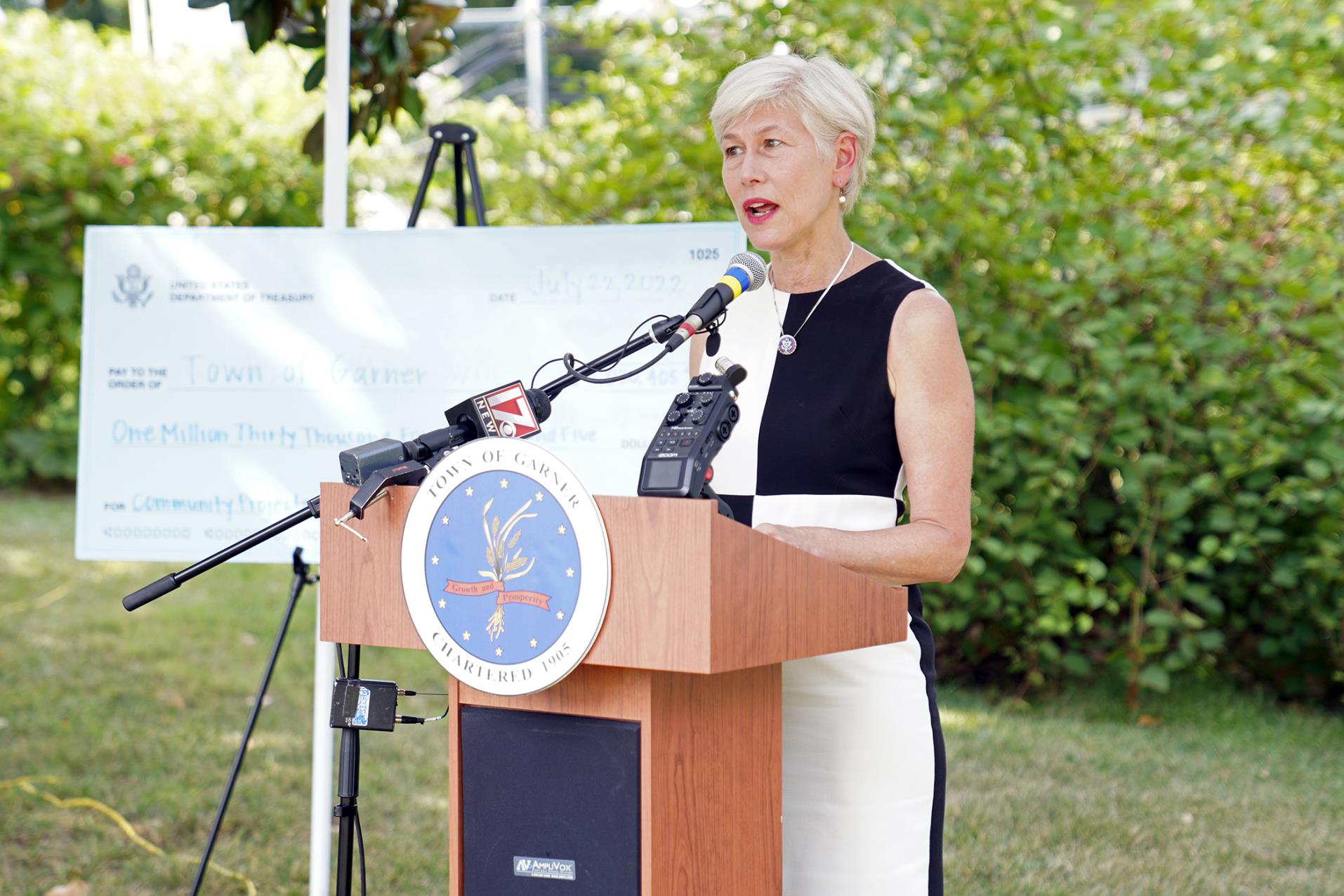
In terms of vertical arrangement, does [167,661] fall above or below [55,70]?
below

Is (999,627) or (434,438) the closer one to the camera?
(434,438)

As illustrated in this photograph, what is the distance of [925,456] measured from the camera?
5.50 ft

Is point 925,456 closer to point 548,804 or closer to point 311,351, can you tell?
point 548,804

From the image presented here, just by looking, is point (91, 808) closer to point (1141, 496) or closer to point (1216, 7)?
point (1141, 496)

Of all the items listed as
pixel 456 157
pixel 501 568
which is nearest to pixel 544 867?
pixel 501 568

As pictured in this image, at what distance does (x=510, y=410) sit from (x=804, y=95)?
2.05 ft

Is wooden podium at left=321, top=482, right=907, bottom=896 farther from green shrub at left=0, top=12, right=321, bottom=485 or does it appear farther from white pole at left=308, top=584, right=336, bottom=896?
green shrub at left=0, top=12, right=321, bottom=485

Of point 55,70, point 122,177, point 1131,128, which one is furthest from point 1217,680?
point 55,70

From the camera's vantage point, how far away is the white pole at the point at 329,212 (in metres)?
2.59

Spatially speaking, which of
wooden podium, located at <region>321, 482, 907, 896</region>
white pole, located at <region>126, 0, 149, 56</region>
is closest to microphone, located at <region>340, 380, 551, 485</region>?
wooden podium, located at <region>321, 482, 907, 896</region>

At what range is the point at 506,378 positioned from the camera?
2719 millimetres

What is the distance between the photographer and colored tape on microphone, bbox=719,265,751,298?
5.02 feet

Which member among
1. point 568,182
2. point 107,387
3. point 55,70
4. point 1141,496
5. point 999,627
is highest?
point 55,70

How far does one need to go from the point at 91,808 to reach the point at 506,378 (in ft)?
6.29
